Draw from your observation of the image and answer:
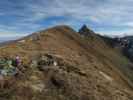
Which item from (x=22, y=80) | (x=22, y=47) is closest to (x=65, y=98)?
(x=22, y=80)

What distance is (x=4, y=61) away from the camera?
1856 centimetres

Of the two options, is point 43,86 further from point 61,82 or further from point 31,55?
point 31,55

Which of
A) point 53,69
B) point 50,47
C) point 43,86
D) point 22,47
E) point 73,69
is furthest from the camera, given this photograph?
point 50,47

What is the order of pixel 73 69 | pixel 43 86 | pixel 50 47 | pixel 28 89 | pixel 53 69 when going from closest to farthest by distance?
pixel 28 89
pixel 43 86
pixel 53 69
pixel 73 69
pixel 50 47

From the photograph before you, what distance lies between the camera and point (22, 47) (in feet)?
78.7

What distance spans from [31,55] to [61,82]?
15.9ft

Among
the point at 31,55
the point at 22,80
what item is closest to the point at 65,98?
the point at 22,80

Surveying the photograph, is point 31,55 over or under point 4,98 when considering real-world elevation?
over

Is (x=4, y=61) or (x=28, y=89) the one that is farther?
(x=4, y=61)

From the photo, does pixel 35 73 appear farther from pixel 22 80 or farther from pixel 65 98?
pixel 65 98

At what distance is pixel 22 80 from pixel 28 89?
1160 millimetres

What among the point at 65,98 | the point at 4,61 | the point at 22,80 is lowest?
the point at 65,98

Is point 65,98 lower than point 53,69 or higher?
lower

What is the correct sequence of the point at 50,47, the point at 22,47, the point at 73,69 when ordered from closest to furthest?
the point at 73,69 < the point at 22,47 < the point at 50,47
